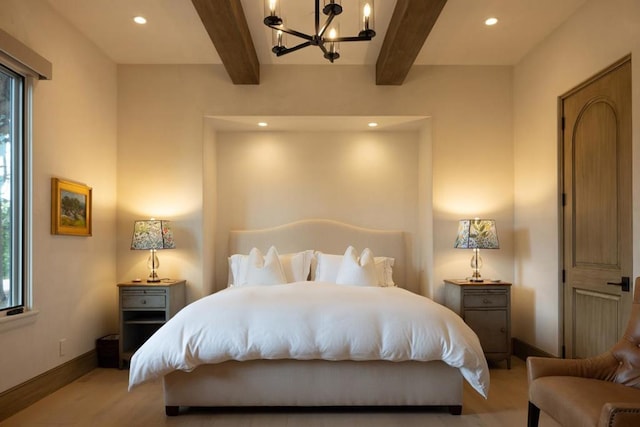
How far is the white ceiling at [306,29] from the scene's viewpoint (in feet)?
12.3

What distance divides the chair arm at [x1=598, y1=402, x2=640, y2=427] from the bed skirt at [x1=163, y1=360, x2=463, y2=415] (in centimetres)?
131

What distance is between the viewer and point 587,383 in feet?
7.89

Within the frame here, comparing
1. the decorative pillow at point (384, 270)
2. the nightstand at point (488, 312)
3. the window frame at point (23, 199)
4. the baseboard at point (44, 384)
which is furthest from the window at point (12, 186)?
the nightstand at point (488, 312)

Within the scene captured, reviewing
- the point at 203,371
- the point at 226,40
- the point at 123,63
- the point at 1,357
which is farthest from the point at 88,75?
the point at 203,371

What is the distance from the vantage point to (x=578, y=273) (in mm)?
3828

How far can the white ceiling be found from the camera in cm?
373

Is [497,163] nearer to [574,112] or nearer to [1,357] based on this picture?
[574,112]

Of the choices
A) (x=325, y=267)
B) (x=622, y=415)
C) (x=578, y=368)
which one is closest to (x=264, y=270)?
(x=325, y=267)

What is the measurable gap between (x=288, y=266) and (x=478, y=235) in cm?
192

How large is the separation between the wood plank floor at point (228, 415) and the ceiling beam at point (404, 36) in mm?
2802

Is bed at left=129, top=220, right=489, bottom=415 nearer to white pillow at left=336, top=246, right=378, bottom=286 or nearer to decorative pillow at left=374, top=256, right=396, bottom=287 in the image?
white pillow at left=336, top=246, right=378, bottom=286

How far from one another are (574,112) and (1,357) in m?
4.65

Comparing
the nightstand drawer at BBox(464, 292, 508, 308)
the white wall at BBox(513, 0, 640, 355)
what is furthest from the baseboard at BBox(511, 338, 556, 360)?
the nightstand drawer at BBox(464, 292, 508, 308)

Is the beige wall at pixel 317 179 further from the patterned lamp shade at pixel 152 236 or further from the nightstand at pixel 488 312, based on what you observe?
the nightstand at pixel 488 312
